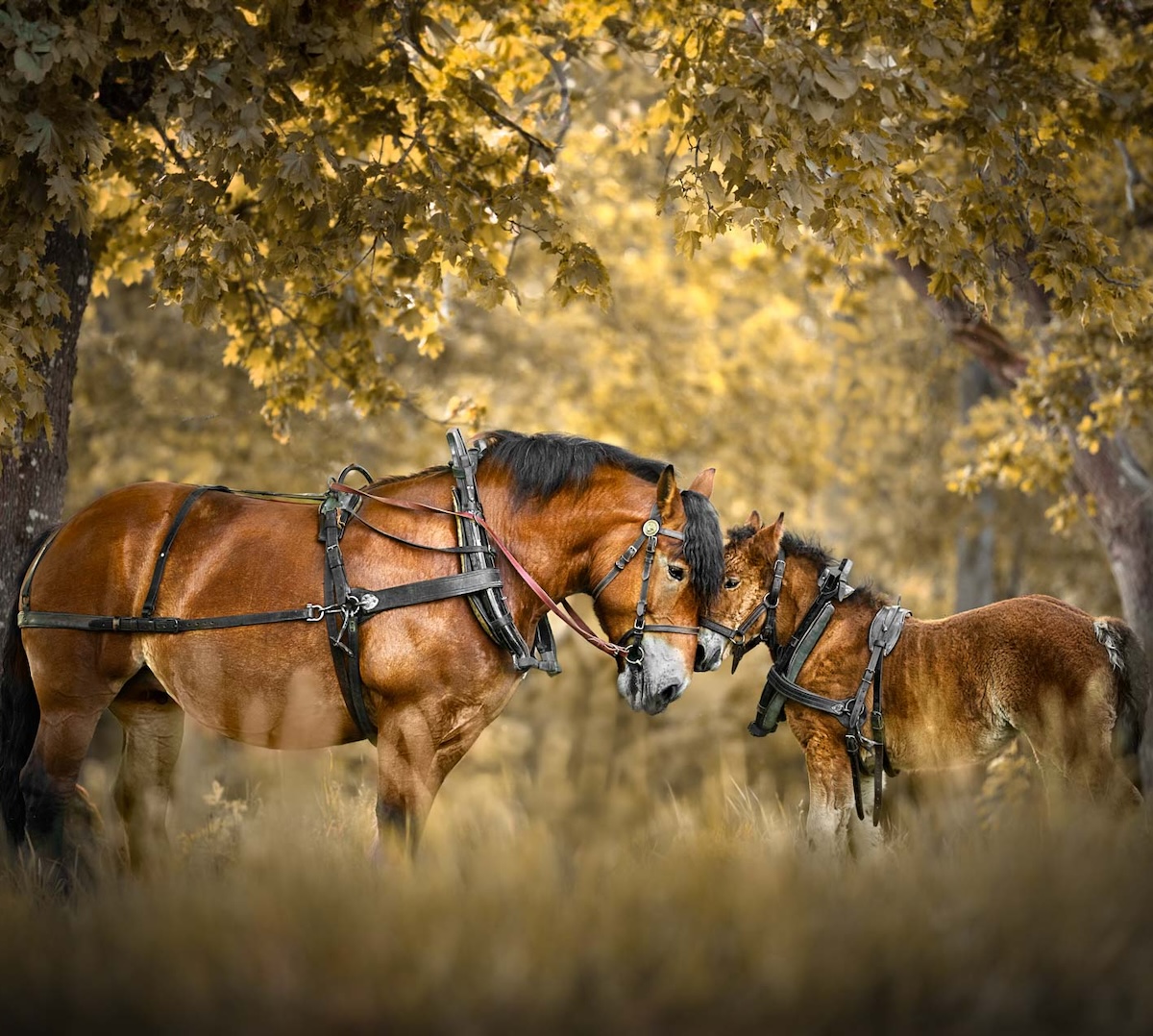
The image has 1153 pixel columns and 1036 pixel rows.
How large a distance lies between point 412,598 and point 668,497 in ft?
3.57

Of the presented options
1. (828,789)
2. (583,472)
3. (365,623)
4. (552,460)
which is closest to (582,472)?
(583,472)

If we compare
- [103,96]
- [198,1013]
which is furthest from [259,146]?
[198,1013]

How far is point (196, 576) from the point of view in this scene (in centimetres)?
446

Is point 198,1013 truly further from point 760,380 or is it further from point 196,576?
point 760,380

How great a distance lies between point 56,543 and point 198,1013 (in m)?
2.73

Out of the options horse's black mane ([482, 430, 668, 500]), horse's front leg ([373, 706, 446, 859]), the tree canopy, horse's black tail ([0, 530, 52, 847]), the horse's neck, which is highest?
the tree canopy

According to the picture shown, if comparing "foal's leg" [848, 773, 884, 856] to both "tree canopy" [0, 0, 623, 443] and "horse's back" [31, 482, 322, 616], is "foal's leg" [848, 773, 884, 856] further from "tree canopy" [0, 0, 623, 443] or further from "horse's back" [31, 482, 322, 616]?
"tree canopy" [0, 0, 623, 443]

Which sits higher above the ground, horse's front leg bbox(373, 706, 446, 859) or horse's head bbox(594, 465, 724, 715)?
horse's head bbox(594, 465, 724, 715)

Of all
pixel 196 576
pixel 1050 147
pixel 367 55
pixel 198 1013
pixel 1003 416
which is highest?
pixel 367 55

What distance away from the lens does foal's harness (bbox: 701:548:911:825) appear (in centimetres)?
486

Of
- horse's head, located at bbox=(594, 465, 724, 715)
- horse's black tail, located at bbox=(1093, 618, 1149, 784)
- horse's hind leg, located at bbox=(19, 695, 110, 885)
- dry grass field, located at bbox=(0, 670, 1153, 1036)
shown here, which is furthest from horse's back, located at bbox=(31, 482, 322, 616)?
horse's black tail, located at bbox=(1093, 618, 1149, 784)

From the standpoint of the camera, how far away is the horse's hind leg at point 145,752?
4848 millimetres

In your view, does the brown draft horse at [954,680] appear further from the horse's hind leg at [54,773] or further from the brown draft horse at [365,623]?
the horse's hind leg at [54,773]

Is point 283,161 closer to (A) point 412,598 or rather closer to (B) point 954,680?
(A) point 412,598
